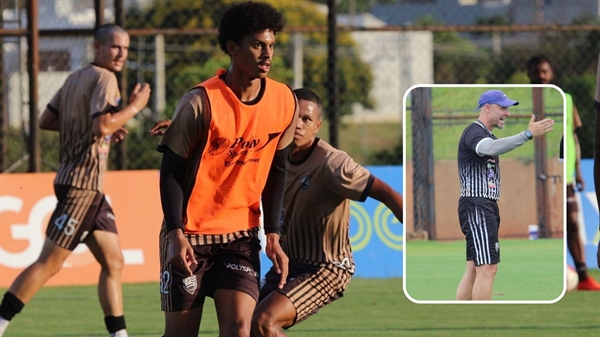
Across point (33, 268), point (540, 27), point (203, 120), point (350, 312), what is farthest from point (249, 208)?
point (540, 27)

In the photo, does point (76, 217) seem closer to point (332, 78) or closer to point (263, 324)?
point (263, 324)

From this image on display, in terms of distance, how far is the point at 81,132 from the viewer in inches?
349

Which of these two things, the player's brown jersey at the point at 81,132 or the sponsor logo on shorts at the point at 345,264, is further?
the player's brown jersey at the point at 81,132

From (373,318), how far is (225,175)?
14.6ft

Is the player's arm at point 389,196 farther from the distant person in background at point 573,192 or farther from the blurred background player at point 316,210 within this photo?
the distant person in background at point 573,192

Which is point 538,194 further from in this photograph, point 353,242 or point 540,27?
point 540,27

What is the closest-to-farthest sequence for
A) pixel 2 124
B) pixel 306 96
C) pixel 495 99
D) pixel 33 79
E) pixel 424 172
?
pixel 495 99
pixel 424 172
pixel 306 96
pixel 33 79
pixel 2 124

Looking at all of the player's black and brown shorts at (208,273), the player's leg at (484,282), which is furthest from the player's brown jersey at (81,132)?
the player's leg at (484,282)

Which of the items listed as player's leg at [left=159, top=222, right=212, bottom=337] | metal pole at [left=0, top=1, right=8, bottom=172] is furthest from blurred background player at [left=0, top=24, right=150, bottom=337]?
metal pole at [left=0, top=1, right=8, bottom=172]

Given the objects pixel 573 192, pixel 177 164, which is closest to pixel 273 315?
pixel 177 164

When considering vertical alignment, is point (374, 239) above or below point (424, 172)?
below

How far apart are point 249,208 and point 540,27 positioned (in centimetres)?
853

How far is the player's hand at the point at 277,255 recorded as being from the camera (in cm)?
597

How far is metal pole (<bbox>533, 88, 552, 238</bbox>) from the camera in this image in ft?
17.9
